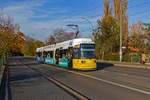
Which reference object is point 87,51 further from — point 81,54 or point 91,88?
point 91,88

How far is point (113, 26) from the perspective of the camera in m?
84.2

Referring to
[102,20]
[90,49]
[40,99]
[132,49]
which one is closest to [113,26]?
[102,20]

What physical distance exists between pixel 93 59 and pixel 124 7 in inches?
2206

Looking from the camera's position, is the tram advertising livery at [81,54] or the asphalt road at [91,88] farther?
the tram advertising livery at [81,54]

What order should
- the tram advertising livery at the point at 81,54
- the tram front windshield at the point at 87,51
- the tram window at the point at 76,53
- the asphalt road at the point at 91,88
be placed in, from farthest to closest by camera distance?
the tram window at the point at 76,53
the tram front windshield at the point at 87,51
the tram advertising livery at the point at 81,54
the asphalt road at the point at 91,88

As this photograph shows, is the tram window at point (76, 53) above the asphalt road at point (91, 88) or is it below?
above

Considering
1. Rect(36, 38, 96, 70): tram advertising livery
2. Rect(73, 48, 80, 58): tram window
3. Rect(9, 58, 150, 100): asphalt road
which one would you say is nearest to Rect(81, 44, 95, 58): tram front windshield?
Rect(36, 38, 96, 70): tram advertising livery

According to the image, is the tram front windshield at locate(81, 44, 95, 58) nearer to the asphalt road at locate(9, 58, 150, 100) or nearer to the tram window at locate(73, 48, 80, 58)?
the tram window at locate(73, 48, 80, 58)

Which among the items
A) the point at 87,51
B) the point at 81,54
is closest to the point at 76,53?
the point at 81,54

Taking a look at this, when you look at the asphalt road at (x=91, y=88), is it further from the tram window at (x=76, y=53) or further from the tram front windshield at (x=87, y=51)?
the tram window at (x=76, y=53)

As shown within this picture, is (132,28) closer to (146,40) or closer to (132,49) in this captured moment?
(132,49)

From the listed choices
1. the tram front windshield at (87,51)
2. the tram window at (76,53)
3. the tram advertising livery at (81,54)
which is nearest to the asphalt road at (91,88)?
the tram advertising livery at (81,54)

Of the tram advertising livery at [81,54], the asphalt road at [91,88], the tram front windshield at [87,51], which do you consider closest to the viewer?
the asphalt road at [91,88]

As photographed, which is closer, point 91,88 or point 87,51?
point 91,88
